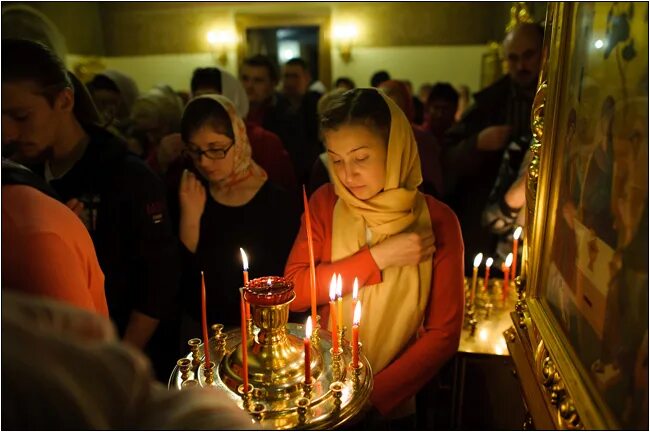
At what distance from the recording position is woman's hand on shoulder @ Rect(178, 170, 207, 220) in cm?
172

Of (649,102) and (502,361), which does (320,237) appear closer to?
(502,361)

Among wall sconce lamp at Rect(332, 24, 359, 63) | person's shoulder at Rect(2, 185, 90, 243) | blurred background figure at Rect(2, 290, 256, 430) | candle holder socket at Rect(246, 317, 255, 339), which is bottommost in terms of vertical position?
candle holder socket at Rect(246, 317, 255, 339)

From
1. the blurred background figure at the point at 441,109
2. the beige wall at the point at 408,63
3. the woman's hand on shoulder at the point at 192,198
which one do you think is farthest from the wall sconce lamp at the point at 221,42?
the woman's hand on shoulder at the point at 192,198

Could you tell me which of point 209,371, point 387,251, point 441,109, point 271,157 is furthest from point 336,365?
point 441,109

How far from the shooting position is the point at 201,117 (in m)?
1.73

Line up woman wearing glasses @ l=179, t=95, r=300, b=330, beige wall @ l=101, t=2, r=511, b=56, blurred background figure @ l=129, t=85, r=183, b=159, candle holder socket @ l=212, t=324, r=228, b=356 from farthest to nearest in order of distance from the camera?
beige wall @ l=101, t=2, r=511, b=56
blurred background figure @ l=129, t=85, r=183, b=159
woman wearing glasses @ l=179, t=95, r=300, b=330
candle holder socket @ l=212, t=324, r=228, b=356

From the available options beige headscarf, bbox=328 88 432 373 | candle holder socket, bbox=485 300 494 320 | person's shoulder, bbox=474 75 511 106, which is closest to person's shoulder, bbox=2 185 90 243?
beige headscarf, bbox=328 88 432 373

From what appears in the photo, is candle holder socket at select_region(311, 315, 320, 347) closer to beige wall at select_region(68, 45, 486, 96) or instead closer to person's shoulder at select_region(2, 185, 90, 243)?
person's shoulder at select_region(2, 185, 90, 243)

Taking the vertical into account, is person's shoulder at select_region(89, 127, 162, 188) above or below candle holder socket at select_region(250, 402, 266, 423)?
above

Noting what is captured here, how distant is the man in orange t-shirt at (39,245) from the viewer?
29.5 inches

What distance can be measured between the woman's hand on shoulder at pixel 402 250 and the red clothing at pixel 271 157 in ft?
3.77

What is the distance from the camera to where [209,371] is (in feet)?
3.18

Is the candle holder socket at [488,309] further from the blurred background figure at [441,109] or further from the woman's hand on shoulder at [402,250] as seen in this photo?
the blurred background figure at [441,109]

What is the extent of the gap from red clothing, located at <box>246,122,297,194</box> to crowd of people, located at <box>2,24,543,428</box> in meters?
0.39
